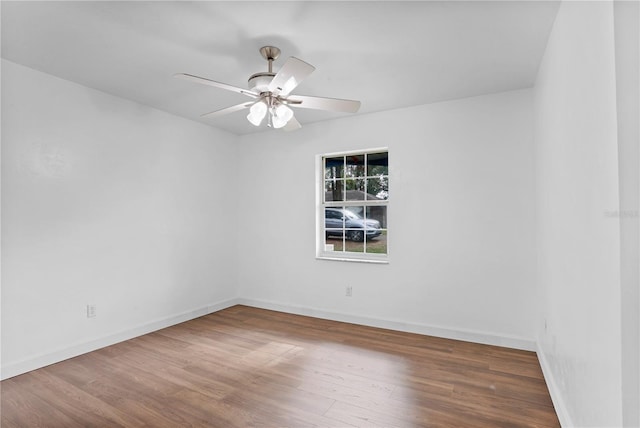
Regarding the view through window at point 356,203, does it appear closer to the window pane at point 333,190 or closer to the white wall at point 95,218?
the window pane at point 333,190

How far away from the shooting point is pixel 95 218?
128 inches

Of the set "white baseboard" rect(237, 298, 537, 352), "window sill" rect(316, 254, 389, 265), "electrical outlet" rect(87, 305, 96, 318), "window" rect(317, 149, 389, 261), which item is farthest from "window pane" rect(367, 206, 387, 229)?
"electrical outlet" rect(87, 305, 96, 318)

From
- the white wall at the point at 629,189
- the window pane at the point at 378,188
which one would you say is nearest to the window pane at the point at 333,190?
the window pane at the point at 378,188

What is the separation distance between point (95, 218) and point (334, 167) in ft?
9.07

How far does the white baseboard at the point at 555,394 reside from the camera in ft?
6.25

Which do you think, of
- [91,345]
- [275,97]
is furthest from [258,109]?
[91,345]

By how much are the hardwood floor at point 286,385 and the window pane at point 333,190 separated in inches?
68.7

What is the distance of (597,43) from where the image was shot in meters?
1.36

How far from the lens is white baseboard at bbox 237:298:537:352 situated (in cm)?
323

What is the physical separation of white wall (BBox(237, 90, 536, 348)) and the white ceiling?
0.49 m

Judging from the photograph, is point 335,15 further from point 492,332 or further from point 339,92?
point 492,332

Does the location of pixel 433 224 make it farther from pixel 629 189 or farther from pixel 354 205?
pixel 629 189

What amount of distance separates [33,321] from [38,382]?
0.51m

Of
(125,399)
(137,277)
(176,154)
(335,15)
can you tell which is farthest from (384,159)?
(125,399)
